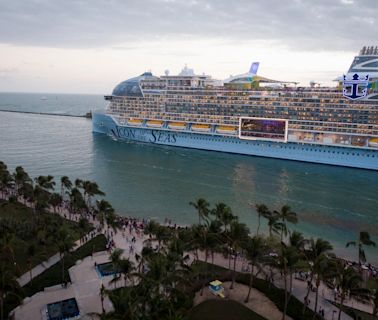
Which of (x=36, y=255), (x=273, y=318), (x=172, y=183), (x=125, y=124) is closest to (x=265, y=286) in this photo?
(x=273, y=318)

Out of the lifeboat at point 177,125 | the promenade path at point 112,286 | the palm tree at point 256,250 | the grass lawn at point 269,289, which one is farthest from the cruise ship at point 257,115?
the palm tree at point 256,250

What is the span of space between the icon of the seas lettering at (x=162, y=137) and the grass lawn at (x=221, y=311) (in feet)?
195

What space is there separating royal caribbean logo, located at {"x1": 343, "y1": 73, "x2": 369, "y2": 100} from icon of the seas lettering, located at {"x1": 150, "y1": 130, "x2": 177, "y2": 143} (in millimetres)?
35520

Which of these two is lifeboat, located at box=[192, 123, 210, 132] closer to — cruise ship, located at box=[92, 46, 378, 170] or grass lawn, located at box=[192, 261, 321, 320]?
cruise ship, located at box=[92, 46, 378, 170]

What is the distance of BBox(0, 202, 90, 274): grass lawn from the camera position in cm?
3087

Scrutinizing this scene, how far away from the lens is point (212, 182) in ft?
187

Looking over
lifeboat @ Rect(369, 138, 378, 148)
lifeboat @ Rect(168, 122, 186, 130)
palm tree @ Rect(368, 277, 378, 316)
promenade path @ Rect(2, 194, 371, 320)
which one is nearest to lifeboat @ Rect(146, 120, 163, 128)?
lifeboat @ Rect(168, 122, 186, 130)

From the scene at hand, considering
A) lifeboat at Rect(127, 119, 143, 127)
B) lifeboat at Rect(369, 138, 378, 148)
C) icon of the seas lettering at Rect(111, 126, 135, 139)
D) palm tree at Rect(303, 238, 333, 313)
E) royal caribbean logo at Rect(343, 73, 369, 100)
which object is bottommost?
palm tree at Rect(303, 238, 333, 313)

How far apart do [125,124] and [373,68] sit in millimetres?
53938

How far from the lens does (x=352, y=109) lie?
64438 mm

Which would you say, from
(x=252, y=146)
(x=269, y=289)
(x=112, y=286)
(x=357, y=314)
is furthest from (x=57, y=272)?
(x=252, y=146)

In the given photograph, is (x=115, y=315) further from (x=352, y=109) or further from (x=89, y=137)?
(x=89, y=137)

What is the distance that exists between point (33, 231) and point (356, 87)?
55.2m

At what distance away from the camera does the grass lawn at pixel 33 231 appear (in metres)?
30.9
